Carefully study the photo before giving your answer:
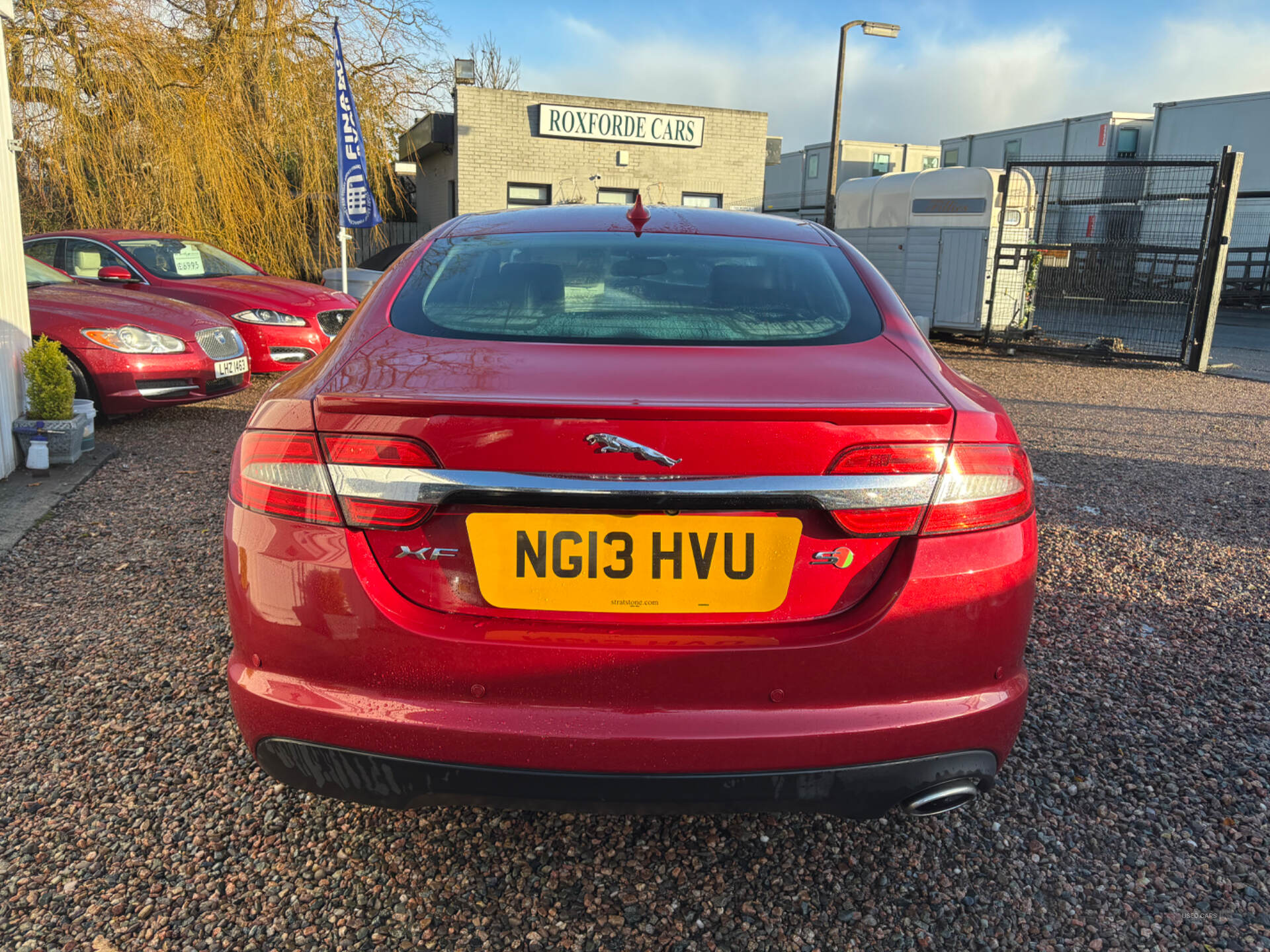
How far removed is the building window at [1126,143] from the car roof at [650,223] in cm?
2320

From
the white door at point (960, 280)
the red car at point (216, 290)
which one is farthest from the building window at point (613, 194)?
the red car at point (216, 290)

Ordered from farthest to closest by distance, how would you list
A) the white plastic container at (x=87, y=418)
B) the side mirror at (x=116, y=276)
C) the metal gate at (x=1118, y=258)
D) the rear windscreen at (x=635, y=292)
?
the metal gate at (x=1118, y=258)
the side mirror at (x=116, y=276)
the white plastic container at (x=87, y=418)
the rear windscreen at (x=635, y=292)

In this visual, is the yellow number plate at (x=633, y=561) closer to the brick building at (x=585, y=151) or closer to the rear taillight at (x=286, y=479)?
the rear taillight at (x=286, y=479)

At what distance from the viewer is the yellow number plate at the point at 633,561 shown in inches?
65.7

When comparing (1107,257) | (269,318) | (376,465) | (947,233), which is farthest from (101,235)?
(1107,257)

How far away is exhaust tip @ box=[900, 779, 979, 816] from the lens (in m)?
1.80

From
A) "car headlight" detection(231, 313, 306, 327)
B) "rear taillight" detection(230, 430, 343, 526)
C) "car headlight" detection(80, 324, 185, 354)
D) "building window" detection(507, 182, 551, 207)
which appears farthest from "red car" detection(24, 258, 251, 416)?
"building window" detection(507, 182, 551, 207)

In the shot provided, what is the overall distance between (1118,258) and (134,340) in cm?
1139

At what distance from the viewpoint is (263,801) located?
2375 mm

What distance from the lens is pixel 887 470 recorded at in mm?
1700

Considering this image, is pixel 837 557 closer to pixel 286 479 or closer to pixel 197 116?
pixel 286 479

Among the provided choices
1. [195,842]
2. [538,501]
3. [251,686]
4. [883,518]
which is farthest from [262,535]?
[883,518]

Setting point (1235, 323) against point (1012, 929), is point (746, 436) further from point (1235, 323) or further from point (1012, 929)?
point (1235, 323)

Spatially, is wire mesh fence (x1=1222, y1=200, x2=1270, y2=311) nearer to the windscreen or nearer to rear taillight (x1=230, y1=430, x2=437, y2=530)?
the windscreen
